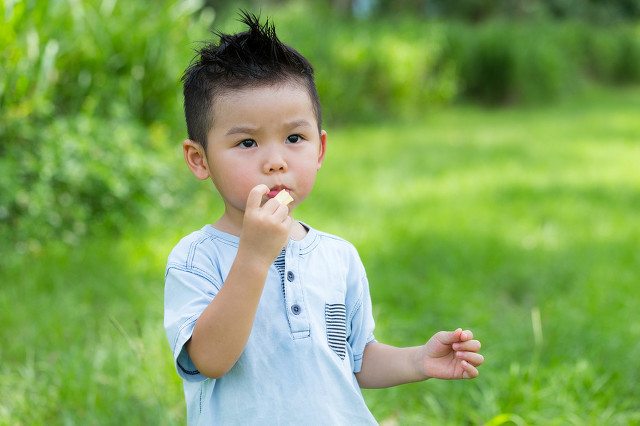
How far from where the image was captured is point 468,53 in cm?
1084

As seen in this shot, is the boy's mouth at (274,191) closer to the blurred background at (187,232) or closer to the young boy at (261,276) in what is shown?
the young boy at (261,276)

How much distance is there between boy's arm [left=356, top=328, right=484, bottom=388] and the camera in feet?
4.56

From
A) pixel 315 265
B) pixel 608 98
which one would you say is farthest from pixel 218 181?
pixel 608 98

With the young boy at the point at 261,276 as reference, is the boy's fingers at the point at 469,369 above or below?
below

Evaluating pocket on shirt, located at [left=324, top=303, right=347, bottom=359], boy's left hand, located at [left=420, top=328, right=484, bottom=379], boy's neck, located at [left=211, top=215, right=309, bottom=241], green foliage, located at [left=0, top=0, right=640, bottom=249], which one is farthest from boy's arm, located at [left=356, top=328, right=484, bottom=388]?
green foliage, located at [left=0, top=0, right=640, bottom=249]

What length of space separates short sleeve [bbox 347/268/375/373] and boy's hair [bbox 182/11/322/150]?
16.6 inches

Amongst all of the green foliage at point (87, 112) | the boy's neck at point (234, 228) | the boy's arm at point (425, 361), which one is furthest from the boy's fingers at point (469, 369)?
the green foliage at point (87, 112)

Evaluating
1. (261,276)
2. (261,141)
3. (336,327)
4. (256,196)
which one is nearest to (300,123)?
(261,141)

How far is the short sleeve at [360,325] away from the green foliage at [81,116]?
2.40m

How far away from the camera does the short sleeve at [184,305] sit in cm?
123

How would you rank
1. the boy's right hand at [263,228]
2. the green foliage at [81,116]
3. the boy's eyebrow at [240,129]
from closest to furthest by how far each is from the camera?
the boy's right hand at [263,228] < the boy's eyebrow at [240,129] < the green foliage at [81,116]

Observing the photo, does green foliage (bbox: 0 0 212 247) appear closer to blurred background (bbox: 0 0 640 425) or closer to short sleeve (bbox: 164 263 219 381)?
blurred background (bbox: 0 0 640 425)

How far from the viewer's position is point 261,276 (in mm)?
1151

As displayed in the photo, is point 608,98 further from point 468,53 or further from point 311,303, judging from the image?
point 311,303
